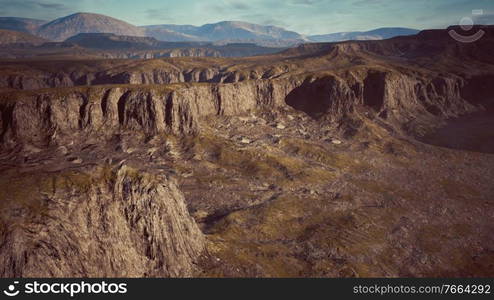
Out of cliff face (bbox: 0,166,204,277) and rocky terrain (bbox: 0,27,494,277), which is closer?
cliff face (bbox: 0,166,204,277)

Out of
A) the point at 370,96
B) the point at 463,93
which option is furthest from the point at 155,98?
the point at 463,93

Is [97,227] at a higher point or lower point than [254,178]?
higher

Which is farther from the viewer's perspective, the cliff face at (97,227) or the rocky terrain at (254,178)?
the rocky terrain at (254,178)

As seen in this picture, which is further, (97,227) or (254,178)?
(254,178)

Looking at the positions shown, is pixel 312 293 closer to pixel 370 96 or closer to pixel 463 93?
pixel 370 96
